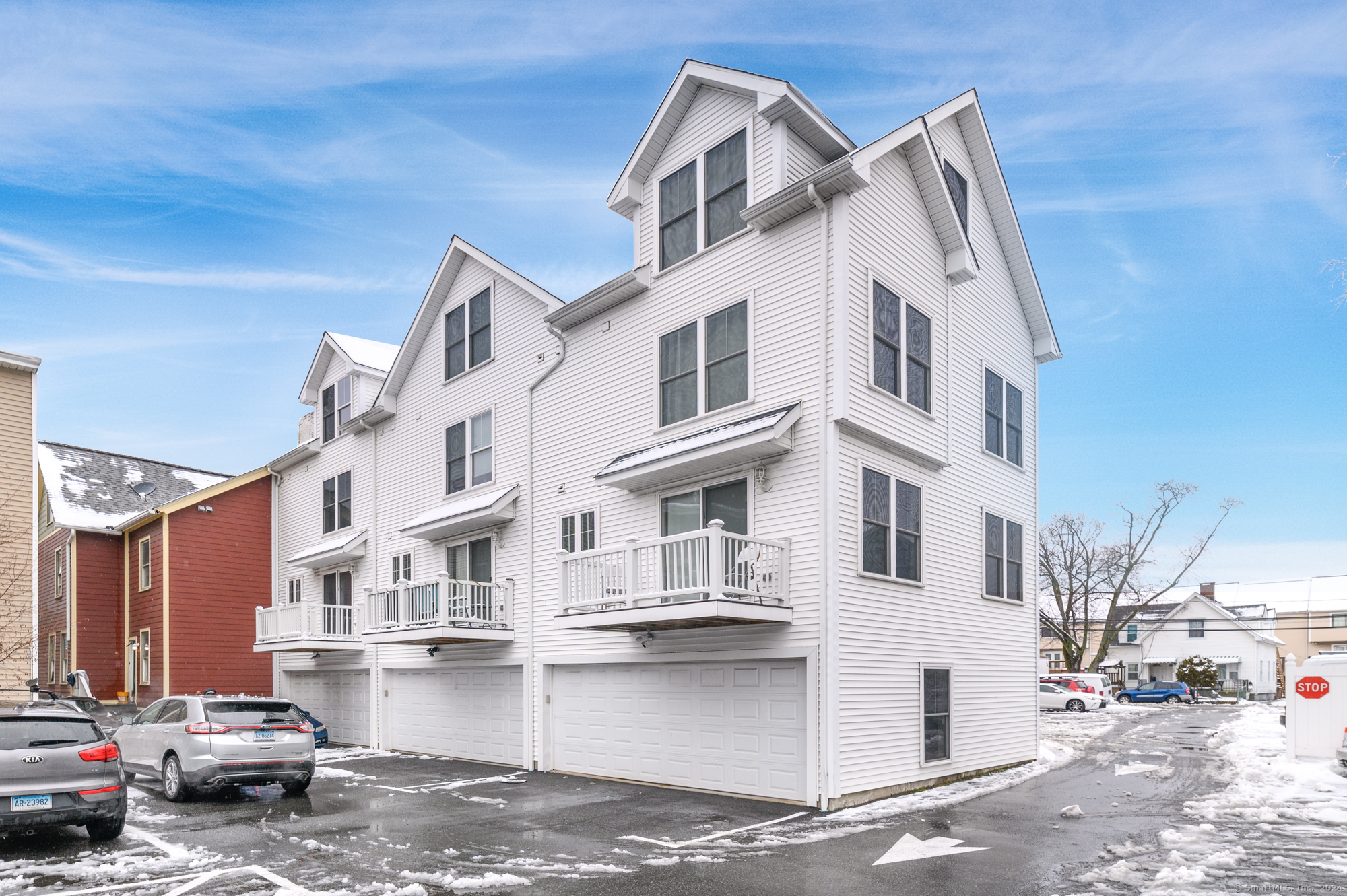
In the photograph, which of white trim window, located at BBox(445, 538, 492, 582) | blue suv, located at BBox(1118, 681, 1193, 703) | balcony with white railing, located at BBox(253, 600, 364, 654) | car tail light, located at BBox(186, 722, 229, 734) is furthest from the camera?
blue suv, located at BBox(1118, 681, 1193, 703)

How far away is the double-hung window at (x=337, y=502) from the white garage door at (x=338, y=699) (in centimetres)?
395

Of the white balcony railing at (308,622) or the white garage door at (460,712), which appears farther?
the white balcony railing at (308,622)

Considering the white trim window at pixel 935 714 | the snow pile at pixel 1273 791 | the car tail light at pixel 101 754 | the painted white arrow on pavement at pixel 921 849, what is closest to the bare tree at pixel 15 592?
the car tail light at pixel 101 754

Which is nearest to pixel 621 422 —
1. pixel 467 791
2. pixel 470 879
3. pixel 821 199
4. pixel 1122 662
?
pixel 821 199

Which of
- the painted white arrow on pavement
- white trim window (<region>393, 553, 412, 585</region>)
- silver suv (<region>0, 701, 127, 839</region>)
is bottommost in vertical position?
the painted white arrow on pavement

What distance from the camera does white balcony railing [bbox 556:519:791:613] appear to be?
1317 cm

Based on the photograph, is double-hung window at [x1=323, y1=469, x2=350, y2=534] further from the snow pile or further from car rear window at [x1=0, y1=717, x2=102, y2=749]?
the snow pile

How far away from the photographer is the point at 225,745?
14.1 metres

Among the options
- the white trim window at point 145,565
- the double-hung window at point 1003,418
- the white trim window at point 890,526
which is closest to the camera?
the white trim window at point 890,526

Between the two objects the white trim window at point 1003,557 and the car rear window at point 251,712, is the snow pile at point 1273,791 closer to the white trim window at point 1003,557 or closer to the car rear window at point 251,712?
the white trim window at point 1003,557

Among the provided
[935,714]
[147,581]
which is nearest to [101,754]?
[935,714]

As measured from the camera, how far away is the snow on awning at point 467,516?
19.3m

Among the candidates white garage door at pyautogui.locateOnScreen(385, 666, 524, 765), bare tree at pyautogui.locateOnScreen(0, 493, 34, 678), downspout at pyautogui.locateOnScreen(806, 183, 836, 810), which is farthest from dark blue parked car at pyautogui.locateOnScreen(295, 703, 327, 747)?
downspout at pyautogui.locateOnScreen(806, 183, 836, 810)

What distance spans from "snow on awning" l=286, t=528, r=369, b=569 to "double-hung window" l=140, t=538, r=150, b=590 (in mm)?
4238
